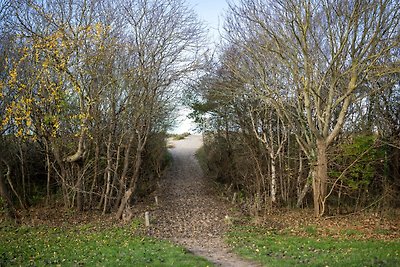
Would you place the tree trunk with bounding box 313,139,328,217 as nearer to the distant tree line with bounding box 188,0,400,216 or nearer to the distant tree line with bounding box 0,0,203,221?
the distant tree line with bounding box 188,0,400,216

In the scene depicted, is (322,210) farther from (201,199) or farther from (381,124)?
(201,199)

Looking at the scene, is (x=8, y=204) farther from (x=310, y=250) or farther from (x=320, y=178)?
(x=320, y=178)

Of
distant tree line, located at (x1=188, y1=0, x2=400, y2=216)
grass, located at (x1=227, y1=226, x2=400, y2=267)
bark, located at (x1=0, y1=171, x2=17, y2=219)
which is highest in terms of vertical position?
distant tree line, located at (x1=188, y1=0, x2=400, y2=216)

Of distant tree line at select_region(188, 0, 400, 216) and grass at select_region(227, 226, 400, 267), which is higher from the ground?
distant tree line at select_region(188, 0, 400, 216)

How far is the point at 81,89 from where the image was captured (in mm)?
20047

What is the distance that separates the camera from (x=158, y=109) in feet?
79.8

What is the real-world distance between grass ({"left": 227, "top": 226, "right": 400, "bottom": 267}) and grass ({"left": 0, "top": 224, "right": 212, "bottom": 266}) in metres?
2.09

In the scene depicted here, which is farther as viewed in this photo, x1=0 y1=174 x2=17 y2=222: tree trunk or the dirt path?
x1=0 y1=174 x2=17 y2=222: tree trunk

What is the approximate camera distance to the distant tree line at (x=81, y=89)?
63.5ft

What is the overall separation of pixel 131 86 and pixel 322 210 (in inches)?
442

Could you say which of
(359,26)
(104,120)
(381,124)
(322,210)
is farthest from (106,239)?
(381,124)

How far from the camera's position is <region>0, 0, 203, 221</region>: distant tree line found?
19.4m

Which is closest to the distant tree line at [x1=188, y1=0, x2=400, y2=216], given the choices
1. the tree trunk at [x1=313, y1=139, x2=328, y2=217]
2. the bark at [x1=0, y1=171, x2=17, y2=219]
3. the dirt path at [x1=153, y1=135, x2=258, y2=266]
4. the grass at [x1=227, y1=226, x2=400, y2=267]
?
the tree trunk at [x1=313, y1=139, x2=328, y2=217]

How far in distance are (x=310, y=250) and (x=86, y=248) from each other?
280 inches
